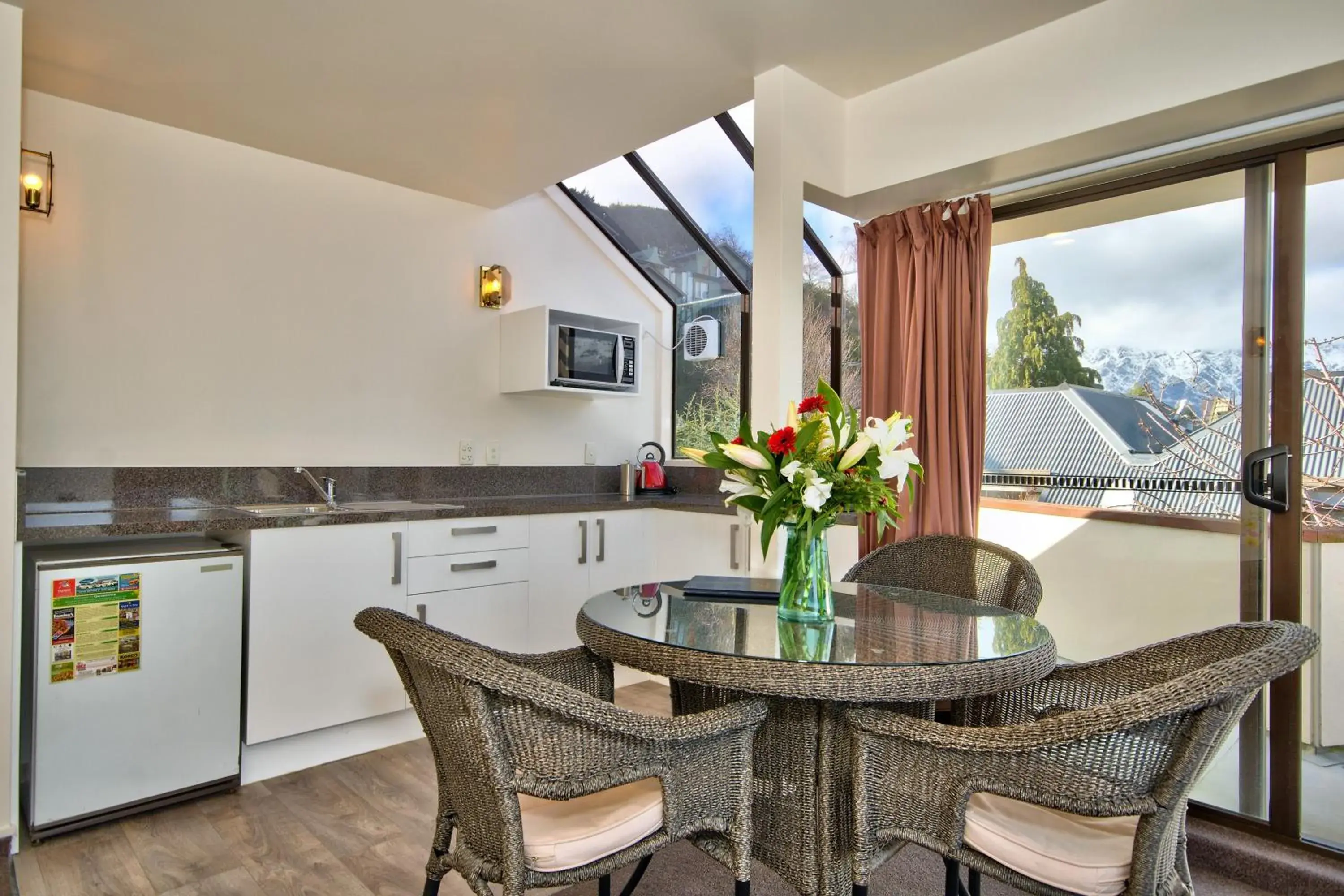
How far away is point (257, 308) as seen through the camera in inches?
126

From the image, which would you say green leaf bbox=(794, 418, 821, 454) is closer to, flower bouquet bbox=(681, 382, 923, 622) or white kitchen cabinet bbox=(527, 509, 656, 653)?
flower bouquet bbox=(681, 382, 923, 622)

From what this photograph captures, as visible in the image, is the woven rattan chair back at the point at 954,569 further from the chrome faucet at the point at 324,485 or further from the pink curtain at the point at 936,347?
the chrome faucet at the point at 324,485

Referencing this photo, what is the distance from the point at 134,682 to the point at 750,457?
2.05 meters

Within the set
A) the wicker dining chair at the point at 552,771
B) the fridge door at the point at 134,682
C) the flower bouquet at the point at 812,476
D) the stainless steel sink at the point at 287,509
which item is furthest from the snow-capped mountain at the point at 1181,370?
the fridge door at the point at 134,682

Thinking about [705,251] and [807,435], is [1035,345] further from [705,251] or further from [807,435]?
[705,251]

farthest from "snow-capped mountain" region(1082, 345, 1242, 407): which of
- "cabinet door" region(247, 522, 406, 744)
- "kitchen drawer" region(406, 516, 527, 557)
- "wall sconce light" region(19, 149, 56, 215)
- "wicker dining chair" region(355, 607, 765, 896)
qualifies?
"wall sconce light" region(19, 149, 56, 215)

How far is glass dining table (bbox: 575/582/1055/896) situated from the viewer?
4.40ft

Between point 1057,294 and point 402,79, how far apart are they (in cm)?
231

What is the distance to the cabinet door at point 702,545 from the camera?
3.20 meters

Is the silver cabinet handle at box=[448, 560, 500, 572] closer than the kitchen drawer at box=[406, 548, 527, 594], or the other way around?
the kitchen drawer at box=[406, 548, 527, 594]

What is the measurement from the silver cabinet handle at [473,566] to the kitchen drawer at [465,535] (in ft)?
0.15

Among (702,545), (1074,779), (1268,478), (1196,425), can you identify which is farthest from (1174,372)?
(702,545)

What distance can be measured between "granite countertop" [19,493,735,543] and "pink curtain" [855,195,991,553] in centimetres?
93

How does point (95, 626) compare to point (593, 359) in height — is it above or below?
below
